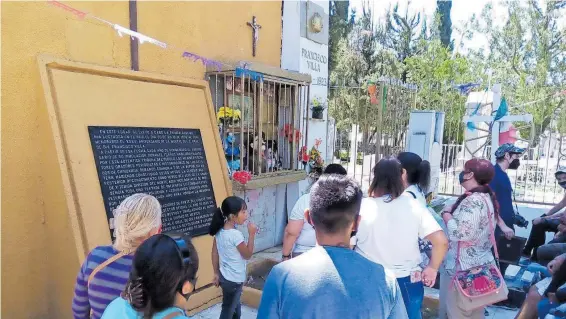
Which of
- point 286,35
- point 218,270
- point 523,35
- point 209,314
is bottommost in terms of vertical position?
point 209,314

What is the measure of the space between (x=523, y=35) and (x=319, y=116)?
14518mm

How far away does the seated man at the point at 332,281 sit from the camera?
1264mm

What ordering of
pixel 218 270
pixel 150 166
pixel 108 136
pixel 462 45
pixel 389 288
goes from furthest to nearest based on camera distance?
pixel 462 45 < pixel 150 166 < pixel 108 136 < pixel 218 270 < pixel 389 288

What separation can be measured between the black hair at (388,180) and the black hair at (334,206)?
0.85 m

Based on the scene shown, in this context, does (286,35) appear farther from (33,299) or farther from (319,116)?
(33,299)

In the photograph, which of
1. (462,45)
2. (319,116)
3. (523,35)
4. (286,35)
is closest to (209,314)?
(319,116)

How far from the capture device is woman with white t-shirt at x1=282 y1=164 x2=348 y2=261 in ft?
9.07

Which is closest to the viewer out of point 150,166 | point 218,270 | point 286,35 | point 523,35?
point 218,270

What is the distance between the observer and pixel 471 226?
2.65 metres

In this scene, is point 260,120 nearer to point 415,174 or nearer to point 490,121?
point 415,174

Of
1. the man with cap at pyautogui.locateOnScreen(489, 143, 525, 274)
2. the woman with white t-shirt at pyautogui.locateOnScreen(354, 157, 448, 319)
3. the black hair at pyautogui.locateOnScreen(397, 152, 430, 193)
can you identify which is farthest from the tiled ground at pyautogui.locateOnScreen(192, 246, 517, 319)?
the woman with white t-shirt at pyautogui.locateOnScreen(354, 157, 448, 319)

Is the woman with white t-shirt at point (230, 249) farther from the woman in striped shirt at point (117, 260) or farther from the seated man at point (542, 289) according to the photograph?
the seated man at point (542, 289)

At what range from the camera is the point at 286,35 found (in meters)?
5.65

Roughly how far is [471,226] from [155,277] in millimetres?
2227
